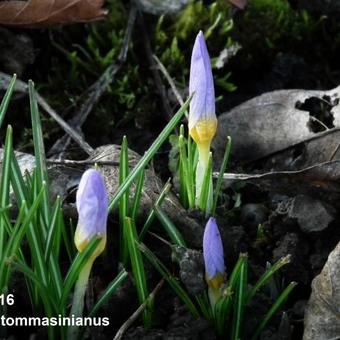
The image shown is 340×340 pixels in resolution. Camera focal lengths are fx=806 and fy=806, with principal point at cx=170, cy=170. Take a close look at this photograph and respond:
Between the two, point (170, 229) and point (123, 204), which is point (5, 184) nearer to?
point (123, 204)

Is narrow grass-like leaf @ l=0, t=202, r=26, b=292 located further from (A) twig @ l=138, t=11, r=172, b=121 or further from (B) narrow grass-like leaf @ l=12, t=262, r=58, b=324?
(A) twig @ l=138, t=11, r=172, b=121

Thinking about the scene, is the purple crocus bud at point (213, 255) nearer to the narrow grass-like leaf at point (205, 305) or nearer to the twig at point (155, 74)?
the narrow grass-like leaf at point (205, 305)

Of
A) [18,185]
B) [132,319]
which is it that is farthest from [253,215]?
[18,185]

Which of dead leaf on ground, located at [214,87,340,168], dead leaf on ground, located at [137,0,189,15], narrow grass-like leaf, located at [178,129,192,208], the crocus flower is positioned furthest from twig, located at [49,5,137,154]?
the crocus flower

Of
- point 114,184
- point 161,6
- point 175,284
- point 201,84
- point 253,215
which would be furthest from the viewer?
point 161,6

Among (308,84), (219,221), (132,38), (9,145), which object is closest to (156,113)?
(132,38)

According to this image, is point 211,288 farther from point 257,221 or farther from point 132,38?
point 132,38
